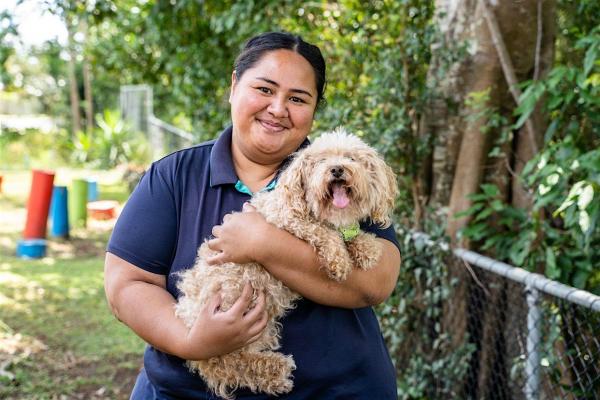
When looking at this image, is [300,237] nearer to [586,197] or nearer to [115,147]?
[586,197]

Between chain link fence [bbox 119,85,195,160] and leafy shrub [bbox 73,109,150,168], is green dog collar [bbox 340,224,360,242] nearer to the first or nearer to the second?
chain link fence [bbox 119,85,195,160]

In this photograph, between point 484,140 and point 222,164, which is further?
point 484,140

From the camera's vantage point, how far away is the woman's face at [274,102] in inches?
94.3

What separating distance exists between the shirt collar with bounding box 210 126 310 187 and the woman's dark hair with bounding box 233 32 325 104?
10.1 inches

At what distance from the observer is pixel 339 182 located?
2.37 metres

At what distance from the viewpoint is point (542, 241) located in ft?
13.0

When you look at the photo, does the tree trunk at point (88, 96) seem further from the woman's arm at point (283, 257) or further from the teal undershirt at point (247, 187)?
the woman's arm at point (283, 257)

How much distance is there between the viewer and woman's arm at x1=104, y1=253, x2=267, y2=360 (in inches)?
83.1

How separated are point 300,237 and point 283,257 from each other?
19 cm

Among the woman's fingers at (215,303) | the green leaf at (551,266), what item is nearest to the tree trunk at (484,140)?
the green leaf at (551,266)

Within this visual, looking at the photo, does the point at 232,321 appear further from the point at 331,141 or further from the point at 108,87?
the point at 108,87

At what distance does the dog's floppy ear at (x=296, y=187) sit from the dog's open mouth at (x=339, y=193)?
104 millimetres

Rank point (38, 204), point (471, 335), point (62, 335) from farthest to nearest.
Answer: point (38, 204), point (62, 335), point (471, 335)

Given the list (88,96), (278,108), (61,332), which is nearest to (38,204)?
(61,332)
